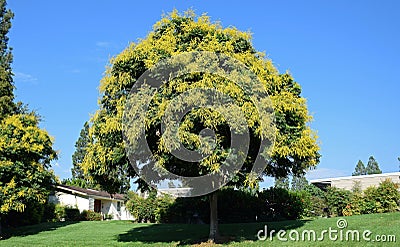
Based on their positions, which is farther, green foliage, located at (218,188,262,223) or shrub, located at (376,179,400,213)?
shrub, located at (376,179,400,213)

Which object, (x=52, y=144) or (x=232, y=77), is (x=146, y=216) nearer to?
(x=52, y=144)

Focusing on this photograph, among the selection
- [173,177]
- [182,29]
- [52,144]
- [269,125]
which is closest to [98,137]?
[173,177]

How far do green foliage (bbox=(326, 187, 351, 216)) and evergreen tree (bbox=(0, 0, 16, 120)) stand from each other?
2240cm

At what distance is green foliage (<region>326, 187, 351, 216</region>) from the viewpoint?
926 inches

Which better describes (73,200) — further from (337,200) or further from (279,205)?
(337,200)

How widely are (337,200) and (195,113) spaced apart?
50.1 feet

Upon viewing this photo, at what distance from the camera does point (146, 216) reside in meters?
26.0

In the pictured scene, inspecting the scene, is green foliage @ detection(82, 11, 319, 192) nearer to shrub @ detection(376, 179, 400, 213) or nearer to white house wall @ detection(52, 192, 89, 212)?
shrub @ detection(376, 179, 400, 213)

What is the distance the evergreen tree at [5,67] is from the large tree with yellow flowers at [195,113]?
1982 centimetres

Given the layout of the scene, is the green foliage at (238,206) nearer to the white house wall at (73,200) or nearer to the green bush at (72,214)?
the green bush at (72,214)

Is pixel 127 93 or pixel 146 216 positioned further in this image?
pixel 146 216

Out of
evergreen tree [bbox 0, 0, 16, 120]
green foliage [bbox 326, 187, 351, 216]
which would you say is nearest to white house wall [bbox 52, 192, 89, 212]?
evergreen tree [bbox 0, 0, 16, 120]

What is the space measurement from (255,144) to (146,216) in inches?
599

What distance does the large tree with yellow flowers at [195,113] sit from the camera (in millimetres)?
11797
